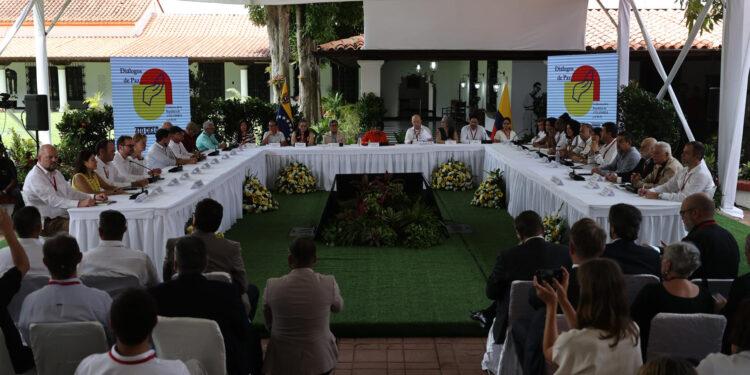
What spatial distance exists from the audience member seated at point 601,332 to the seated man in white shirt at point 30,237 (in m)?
2.98

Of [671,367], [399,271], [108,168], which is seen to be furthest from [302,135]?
[671,367]

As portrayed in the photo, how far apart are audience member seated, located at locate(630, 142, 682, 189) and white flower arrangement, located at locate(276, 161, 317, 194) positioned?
559 centimetres

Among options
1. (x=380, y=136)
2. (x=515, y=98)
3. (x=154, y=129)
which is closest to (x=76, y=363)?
(x=154, y=129)

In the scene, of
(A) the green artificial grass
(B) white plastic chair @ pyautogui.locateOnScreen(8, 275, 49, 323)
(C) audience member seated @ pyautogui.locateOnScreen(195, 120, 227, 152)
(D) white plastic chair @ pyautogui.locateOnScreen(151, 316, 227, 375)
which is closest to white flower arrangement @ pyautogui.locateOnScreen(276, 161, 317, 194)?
(C) audience member seated @ pyautogui.locateOnScreen(195, 120, 227, 152)

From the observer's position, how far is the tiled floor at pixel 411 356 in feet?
14.3

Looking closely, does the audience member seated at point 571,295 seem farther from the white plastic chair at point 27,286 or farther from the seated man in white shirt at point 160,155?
the seated man in white shirt at point 160,155

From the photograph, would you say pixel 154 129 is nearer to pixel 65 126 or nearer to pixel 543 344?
pixel 65 126

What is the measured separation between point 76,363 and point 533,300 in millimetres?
2143

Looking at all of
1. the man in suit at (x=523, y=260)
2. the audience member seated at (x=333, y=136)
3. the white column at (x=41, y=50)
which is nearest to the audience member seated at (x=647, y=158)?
the man in suit at (x=523, y=260)

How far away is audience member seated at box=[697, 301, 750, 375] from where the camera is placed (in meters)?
2.36

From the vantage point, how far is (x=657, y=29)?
17641mm

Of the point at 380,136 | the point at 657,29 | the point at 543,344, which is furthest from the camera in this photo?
the point at 657,29

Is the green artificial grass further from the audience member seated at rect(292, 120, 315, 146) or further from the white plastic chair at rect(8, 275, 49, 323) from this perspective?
the audience member seated at rect(292, 120, 315, 146)

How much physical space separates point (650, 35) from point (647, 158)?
11.3 metres
